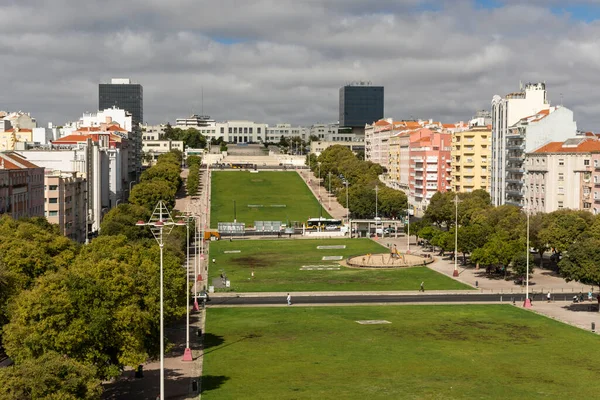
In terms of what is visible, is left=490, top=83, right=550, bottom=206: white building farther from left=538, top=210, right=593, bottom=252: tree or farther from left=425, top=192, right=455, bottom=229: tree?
left=538, top=210, right=593, bottom=252: tree

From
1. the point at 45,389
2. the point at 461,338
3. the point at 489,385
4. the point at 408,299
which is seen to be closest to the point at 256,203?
the point at 408,299

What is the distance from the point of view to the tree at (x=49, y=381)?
35.9 m

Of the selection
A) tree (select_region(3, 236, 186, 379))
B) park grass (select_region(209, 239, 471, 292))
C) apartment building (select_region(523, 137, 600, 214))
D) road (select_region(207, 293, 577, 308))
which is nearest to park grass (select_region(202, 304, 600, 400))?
road (select_region(207, 293, 577, 308))

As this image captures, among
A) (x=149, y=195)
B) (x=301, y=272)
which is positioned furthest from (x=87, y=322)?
(x=149, y=195)

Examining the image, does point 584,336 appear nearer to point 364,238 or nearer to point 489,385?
point 489,385

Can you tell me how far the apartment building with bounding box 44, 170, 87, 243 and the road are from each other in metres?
48.0

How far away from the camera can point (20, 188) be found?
4510 inches

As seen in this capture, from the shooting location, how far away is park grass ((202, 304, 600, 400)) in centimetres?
5116

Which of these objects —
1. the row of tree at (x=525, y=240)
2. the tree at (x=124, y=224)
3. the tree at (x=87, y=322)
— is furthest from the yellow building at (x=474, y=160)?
the tree at (x=87, y=322)

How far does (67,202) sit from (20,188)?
20053 mm

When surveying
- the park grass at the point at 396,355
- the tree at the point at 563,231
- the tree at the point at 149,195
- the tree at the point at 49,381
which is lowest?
the park grass at the point at 396,355

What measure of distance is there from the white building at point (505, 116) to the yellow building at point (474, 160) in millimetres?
15945

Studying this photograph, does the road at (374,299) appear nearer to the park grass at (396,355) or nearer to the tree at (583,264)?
the park grass at (396,355)

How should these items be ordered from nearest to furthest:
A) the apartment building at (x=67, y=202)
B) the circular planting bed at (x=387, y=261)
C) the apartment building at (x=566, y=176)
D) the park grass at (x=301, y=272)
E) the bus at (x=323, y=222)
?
the park grass at (x=301, y=272)
the circular planting bed at (x=387, y=261)
the apartment building at (x=566, y=176)
the apartment building at (x=67, y=202)
the bus at (x=323, y=222)
